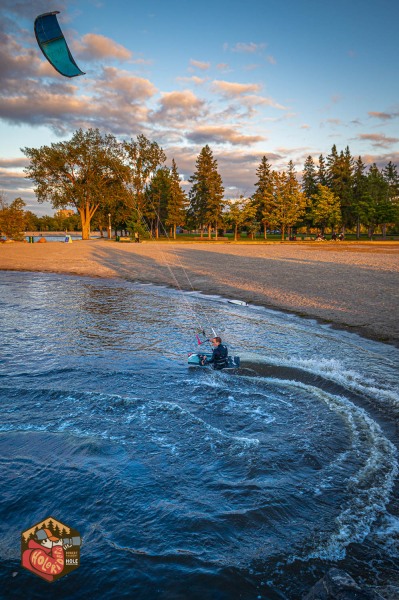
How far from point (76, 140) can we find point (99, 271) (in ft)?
174

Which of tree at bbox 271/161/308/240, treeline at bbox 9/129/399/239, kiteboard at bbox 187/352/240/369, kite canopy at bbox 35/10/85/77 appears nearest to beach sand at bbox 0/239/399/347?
kiteboard at bbox 187/352/240/369

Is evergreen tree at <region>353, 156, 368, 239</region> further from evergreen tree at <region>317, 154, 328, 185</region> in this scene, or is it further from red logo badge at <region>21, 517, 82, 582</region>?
red logo badge at <region>21, 517, 82, 582</region>

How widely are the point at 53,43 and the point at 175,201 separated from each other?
83841mm

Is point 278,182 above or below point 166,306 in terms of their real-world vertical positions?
above

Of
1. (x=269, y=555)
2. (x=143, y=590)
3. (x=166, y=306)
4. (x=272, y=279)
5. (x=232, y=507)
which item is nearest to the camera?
(x=143, y=590)

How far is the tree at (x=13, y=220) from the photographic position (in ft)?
250

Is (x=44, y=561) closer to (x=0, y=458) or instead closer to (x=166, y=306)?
(x=0, y=458)

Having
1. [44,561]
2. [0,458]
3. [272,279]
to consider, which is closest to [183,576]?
[44,561]

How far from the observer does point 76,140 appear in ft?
238

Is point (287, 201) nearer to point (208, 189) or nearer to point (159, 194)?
point (208, 189)

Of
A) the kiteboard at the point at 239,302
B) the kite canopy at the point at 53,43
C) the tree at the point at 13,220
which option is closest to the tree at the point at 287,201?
the tree at the point at 13,220

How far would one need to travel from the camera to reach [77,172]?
7438 centimetres

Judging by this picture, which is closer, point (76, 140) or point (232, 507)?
point (232, 507)

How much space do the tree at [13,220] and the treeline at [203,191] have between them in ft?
26.6
